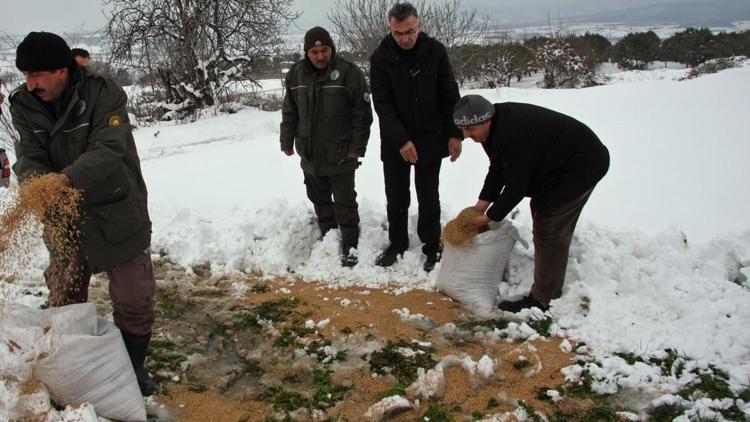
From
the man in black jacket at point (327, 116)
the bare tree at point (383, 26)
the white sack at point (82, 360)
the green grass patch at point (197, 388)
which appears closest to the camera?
the white sack at point (82, 360)

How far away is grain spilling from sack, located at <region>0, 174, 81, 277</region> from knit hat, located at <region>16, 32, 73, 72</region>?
422mm

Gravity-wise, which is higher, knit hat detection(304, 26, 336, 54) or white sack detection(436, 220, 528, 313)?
knit hat detection(304, 26, 336, 54)

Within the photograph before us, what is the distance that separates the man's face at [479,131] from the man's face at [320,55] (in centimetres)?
121

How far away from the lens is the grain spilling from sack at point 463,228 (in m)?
3.33

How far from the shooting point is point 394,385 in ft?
8.82

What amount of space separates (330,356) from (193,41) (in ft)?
42.9

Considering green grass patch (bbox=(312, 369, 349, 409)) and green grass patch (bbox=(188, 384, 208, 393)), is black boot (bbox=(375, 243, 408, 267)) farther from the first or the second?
green grass patch (bbox=(188, 384, 208, 393))

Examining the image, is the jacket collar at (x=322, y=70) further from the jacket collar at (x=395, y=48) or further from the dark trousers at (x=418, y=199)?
the dark trousers at (x=418, y=199)

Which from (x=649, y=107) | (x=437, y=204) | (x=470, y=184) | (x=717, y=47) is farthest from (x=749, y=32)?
(x=437, y=204)

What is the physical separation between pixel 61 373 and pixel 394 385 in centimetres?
145

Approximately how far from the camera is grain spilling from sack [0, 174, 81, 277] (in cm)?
206

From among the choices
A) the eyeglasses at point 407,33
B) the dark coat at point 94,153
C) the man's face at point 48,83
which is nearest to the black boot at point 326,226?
the eyeglasses at point 407,33

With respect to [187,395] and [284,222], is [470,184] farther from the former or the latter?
[187,395]

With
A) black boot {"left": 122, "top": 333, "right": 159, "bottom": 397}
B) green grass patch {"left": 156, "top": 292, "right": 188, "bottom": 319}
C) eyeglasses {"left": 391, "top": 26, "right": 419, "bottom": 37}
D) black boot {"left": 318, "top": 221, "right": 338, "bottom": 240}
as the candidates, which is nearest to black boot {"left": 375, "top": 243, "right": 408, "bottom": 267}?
black boot {"left": 318, "top": 221, "right": 338, "bottom": 240}
